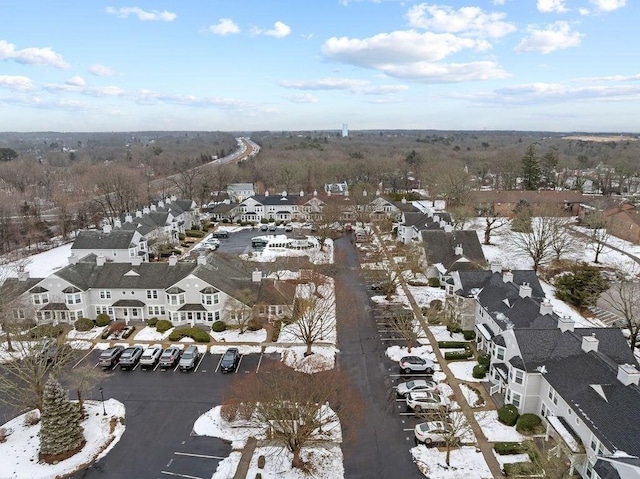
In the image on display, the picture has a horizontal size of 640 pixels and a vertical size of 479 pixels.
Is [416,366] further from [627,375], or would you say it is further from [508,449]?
[627,375]

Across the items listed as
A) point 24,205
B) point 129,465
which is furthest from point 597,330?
point 24,205

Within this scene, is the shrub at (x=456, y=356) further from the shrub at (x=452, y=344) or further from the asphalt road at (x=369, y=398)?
the asphalt road at (x=369, y=398)

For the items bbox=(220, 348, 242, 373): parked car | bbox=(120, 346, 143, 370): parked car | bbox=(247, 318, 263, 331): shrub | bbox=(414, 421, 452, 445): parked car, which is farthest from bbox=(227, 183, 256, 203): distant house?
bbox=(414, 421, 452, 445): parked car

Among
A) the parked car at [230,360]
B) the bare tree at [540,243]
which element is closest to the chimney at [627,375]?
the parked car at [230,360]

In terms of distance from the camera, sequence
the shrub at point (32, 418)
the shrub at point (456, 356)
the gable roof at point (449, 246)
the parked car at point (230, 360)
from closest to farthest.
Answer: the shrub at point (32, 418) < the parked car at point (230, 360) < the shrub at point (456, 356) < the gable roof at point (449, 246)

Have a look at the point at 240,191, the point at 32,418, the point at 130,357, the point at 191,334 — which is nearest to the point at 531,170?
the point at 240,191
